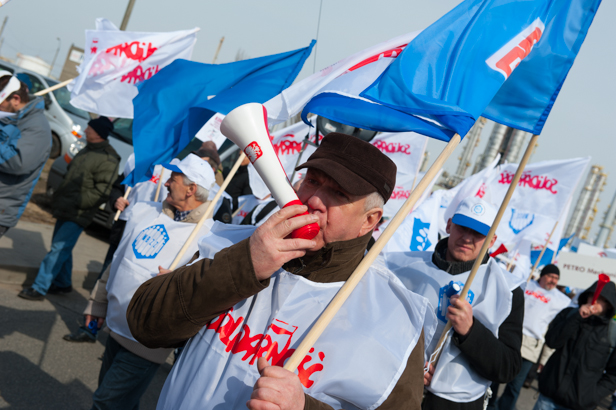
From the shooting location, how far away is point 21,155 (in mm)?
4668

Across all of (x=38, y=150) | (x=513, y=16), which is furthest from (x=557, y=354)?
(x=38, y=150)

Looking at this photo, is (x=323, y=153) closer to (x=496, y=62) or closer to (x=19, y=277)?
(x=496, y=62)

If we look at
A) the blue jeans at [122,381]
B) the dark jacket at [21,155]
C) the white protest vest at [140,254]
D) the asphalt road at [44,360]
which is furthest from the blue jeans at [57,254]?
the blue jeans at [122,381]

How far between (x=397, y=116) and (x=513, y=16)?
34.3 inches

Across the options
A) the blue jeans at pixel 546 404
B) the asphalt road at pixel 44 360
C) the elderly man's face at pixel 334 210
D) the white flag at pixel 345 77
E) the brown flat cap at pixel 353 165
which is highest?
the white flag at pixel 345 77

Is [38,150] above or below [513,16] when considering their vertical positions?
below

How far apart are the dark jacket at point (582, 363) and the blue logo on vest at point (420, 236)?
1.65 m

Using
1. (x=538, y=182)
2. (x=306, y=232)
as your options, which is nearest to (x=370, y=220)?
(x=306, y=232)

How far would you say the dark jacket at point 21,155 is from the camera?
4578 millimetres

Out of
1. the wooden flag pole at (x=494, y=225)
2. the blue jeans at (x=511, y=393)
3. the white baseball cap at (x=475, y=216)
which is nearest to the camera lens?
the wooden flag pole at (x=494, y=225)

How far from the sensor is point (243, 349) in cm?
180

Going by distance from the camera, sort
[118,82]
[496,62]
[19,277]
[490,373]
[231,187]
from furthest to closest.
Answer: [231,187] → [19,277] → [118,82] → [490,373] → [496,62]

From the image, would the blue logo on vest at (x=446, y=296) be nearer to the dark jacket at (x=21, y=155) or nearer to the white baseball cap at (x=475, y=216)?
the white baseball cap at (x=475, y=216)

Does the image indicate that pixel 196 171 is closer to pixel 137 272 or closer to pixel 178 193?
pixel 178 193
